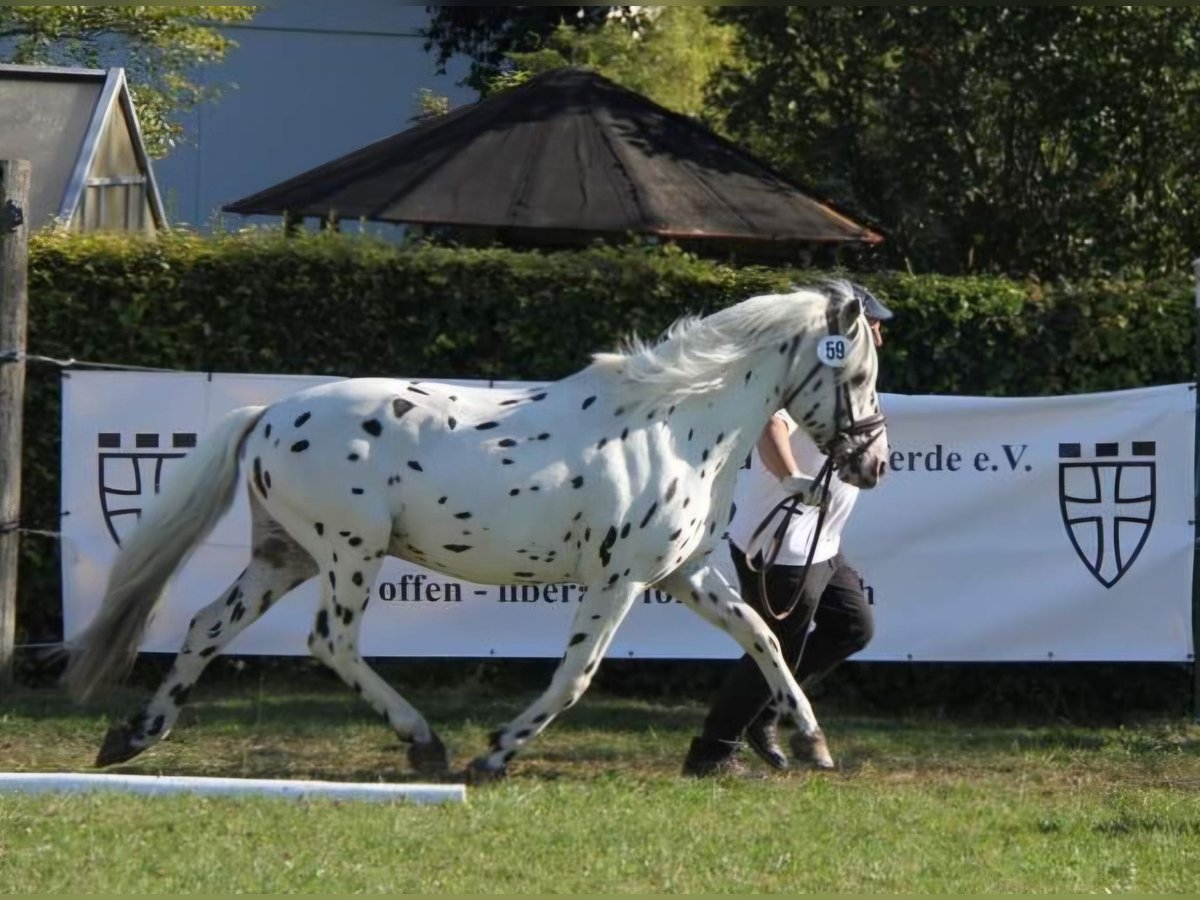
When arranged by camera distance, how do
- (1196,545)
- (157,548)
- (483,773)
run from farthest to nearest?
1. (1196,545)
2. (157,548)
3. (483,773)

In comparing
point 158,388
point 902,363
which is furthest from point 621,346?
point 158,388

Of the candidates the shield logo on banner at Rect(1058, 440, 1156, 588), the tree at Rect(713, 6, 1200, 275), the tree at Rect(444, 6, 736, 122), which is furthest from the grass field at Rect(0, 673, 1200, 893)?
the tree at Rect(444, 6, 736, 122)

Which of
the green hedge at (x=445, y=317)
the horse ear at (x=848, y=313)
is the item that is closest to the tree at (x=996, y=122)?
the green hedge at (x=445, y=317)

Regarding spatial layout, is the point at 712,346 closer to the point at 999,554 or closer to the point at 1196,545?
the point at 999,554

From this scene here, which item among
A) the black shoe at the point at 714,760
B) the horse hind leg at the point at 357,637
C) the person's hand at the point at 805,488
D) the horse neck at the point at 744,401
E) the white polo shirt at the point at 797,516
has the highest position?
the horse neck at the point at 744,401

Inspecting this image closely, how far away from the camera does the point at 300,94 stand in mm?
19484

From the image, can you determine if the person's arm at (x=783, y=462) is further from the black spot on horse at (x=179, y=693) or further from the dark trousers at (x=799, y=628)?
the black spot on horse at (x=179, y=693)

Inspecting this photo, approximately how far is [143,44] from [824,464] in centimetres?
1285

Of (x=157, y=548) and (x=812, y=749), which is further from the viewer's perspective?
(x=812, y=749)

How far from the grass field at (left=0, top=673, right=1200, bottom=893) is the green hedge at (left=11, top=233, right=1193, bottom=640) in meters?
1.62

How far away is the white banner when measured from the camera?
8.62m

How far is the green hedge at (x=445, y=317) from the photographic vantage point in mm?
8641

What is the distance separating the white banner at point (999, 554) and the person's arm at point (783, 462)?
5.53 ft

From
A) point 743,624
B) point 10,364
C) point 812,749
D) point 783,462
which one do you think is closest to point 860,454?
point 783,462
